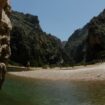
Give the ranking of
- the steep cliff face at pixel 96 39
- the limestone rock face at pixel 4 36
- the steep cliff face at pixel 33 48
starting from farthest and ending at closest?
the steep cliff face at pixel 33 48 < the steep cliff face at pixel 96 39 < the limestone rock face at pixel 4 36

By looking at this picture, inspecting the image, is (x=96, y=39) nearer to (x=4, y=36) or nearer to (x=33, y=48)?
(x=33, y=48)

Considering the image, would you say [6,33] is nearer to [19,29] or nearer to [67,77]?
[67,77]

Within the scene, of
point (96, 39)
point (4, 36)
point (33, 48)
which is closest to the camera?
point (4, 36)

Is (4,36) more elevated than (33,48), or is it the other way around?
(33,48)

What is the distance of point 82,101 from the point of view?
31375 mm

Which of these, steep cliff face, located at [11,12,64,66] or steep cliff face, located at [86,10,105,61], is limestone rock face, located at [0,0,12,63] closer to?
steep cliff face, located at [86,10,105,61]

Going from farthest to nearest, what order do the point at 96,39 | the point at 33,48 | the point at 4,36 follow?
the point at 33,48 < the point at 96,39 < the point at 4,36

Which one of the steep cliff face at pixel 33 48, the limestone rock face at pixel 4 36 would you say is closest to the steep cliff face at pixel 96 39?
the steep cliff face at pixel 33 48

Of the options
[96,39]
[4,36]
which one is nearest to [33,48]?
[96,39]

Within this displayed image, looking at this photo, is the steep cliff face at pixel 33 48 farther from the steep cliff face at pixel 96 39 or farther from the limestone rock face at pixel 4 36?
the limestone rock face at pixel 4 36

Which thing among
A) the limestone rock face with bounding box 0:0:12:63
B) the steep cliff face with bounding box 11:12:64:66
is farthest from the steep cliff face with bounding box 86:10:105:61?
the limestone rock face with bounding box 0:0:12:63

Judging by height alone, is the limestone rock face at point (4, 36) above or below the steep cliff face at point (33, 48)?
below

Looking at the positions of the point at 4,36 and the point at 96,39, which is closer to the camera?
the point at 4,36

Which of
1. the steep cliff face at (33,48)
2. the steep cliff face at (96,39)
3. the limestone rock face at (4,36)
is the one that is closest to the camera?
the limestone rock face at (4,36)
